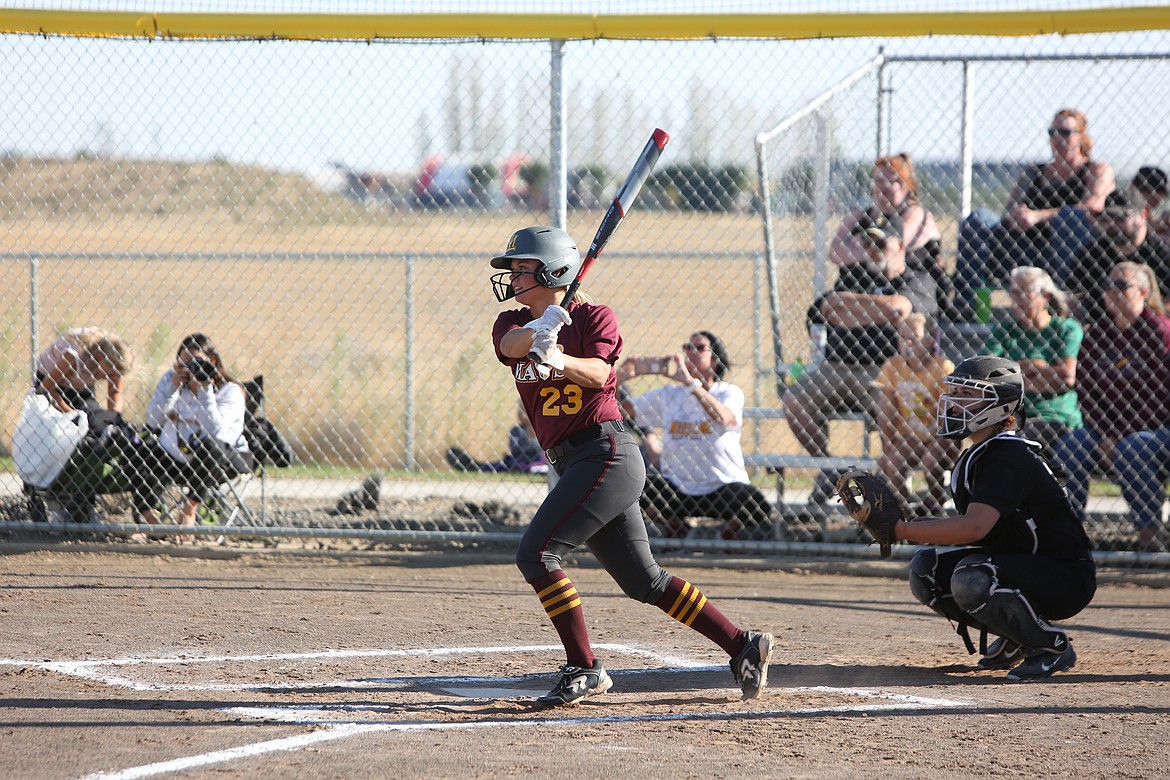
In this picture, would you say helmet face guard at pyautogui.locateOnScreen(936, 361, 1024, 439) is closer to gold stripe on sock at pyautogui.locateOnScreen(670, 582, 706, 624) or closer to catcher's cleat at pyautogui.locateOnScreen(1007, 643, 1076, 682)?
catcher's cleat at pyautogui.locateOnScreen(1007, 643, 1076, 682)

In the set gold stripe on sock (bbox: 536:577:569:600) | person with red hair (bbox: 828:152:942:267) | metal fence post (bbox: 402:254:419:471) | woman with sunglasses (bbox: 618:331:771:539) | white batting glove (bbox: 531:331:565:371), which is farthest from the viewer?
metal fence post (bbox: 402:254:419:471)

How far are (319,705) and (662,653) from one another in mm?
1587

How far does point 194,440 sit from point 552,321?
14.1 feet

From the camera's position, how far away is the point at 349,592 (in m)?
6.42

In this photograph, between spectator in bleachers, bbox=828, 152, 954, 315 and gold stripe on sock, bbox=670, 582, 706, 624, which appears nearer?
gold stripe on sock, bbox=670, 582, 706, 624

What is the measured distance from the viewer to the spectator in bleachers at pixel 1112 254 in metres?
7.57

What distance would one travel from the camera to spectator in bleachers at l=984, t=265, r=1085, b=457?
7160mm

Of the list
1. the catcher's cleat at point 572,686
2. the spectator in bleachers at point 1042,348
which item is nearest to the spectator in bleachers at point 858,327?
the spectator in bleachers at point 1042,348

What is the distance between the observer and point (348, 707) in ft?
13.5

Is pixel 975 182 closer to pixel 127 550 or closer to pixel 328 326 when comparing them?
pixel 127 550

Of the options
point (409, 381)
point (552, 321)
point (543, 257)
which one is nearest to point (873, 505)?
point (552, 321)

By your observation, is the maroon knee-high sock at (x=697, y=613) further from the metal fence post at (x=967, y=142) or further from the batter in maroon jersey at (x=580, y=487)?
the metal fence post at (x=967, y=142)

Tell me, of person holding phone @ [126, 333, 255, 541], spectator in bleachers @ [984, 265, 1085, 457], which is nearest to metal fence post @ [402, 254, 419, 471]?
person holding phone @ [126, 333, 255, 541]

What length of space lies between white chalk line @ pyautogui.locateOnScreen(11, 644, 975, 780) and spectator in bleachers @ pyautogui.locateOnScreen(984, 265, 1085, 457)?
3192 millimetres
